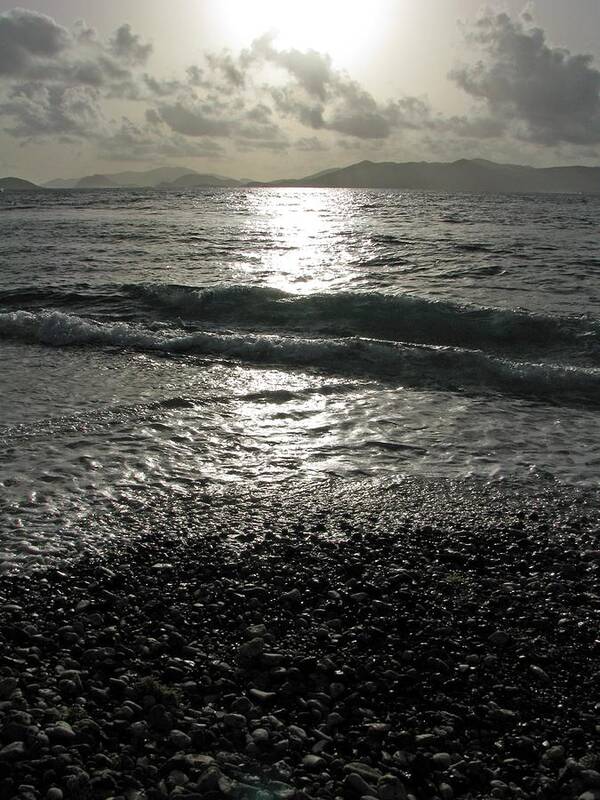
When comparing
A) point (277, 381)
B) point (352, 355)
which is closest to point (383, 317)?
point (352, 355)

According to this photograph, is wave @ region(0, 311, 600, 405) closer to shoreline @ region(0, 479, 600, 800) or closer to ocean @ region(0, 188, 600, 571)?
ocean @ region(0, 188, 600, 571)

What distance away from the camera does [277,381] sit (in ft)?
39.2

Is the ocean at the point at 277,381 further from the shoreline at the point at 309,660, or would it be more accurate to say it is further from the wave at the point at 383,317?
the shoreline at the point at 309,660

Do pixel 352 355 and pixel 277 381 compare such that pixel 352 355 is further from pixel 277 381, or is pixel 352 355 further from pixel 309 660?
pixel 309 660

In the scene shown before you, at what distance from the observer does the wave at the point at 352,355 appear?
39.1 ft

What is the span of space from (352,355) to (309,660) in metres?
9.90

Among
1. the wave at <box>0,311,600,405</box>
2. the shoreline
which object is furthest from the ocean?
the shoreline

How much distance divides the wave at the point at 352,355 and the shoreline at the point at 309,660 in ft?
19.0

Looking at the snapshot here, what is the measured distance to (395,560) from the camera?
18.7 ft

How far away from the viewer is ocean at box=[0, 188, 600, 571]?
24.4 feet

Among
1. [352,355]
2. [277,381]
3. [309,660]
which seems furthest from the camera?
[352,355]

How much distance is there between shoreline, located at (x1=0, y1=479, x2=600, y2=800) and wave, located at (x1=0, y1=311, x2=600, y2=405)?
5781 millimetres

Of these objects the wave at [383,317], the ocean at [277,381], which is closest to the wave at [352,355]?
the ocean at [277,381]

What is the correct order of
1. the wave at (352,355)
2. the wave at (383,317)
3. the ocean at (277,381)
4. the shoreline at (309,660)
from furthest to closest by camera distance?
1. the wave at (383,317)
2. the wave at (352,355)
3. the ocean at (277,381)
4. the shoreline at (309,660)
